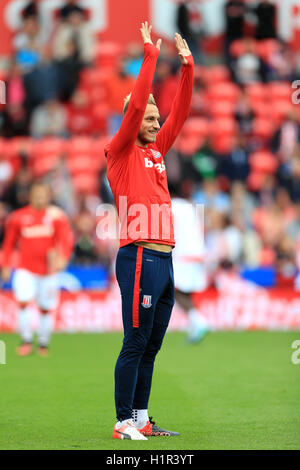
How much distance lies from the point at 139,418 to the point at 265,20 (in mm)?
15606

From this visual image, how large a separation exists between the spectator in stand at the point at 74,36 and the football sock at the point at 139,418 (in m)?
14.0

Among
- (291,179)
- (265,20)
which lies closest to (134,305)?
(291,179)

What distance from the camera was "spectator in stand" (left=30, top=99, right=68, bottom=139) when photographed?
19.2 meters

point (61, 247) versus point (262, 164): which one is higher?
point (262, 164)

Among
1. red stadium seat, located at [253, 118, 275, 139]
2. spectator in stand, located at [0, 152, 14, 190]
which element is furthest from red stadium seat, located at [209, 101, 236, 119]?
spectator in stand, located at [0, 152, 14, 190]

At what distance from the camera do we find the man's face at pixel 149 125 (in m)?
6.64

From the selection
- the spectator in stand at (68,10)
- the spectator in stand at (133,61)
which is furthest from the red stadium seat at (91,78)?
the spectator in stand at (68,10)

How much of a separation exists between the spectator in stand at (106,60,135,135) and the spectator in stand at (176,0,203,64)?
187 cm

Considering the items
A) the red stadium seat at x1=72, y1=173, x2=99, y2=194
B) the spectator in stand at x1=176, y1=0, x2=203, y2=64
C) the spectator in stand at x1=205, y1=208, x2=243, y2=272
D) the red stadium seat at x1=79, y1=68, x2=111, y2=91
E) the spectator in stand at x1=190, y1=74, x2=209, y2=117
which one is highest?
the spectator in stand at x1=176, y1=0, x2=203, y2=64

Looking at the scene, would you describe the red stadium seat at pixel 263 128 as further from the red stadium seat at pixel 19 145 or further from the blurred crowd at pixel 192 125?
the red stadium seat at pixel 19 145

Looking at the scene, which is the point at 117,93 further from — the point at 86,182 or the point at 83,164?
the point at 86,182

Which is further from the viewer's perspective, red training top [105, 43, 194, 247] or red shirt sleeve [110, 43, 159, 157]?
red training top [105, 43, 194, 247]

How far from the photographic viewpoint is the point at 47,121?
19297 millimetres

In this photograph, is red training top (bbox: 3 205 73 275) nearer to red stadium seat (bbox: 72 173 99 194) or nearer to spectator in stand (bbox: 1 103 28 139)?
red stadium seat (bbox: 72 173 99 194)
